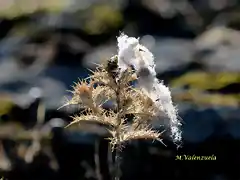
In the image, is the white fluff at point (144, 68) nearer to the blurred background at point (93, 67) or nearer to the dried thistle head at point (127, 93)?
the dried thistle head at point (127, 93)

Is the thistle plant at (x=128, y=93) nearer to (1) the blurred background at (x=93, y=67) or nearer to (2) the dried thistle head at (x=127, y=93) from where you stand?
(2) the dried thistle head at (x=127, y=93)

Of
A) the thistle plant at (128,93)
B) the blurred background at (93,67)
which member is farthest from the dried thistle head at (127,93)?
the blurred background at (93,67)

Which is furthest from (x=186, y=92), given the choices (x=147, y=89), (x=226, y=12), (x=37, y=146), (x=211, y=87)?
(x=147, y=89)

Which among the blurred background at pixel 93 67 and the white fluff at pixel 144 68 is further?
the blurred background at pixel 93 67

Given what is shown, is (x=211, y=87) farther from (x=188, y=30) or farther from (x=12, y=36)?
(x=12, y=36)

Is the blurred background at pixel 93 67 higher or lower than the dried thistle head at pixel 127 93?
higher

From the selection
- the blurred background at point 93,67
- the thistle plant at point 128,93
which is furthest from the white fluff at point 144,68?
the blurred background at point 93,67

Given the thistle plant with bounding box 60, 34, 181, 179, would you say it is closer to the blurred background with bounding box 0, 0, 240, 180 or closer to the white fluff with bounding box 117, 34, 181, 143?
the white fluff with bounding box 117, 34, 181, 143

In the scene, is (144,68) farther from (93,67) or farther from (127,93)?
(93,67)
